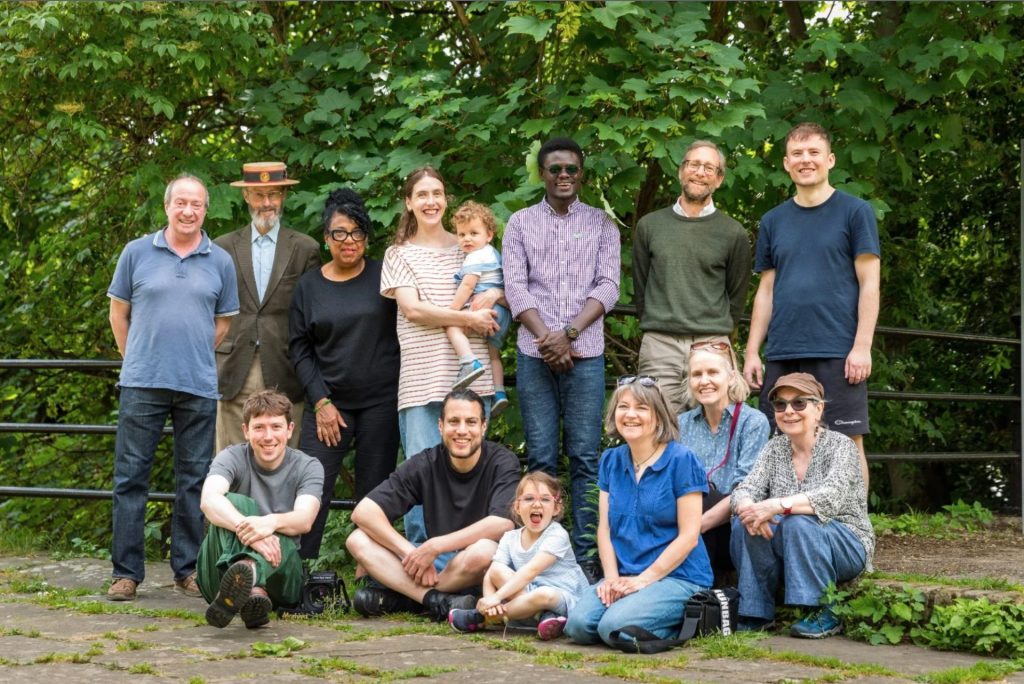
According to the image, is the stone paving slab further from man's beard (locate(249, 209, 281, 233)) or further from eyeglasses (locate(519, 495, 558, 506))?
man's beard (locate(249, 209, 281, 233))

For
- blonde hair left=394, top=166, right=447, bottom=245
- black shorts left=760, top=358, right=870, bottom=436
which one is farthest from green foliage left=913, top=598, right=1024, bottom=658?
blonde hair left=394, top=166, right=447, bottom=245

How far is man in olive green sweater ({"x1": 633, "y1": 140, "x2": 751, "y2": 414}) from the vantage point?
5516mm

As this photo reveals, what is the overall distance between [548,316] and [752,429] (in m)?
1.01

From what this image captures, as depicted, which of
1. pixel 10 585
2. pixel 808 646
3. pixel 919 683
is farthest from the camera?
pixel 10 585

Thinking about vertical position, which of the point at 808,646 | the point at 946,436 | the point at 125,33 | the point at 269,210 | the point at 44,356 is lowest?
the point at 808,646

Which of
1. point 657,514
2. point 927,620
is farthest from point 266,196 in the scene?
point 927,620

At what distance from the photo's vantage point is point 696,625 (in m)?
4.65

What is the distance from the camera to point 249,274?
19.8 ft

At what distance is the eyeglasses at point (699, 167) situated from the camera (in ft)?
18.0

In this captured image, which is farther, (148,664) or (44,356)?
(44,356)

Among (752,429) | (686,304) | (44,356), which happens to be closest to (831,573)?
(752,429)

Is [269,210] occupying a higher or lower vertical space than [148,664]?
higher

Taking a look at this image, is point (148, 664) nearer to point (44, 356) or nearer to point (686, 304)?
point (686, 304)

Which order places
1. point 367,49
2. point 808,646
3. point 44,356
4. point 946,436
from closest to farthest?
point 808,646 → point 367,49 → point 44,356 → point 946,436
